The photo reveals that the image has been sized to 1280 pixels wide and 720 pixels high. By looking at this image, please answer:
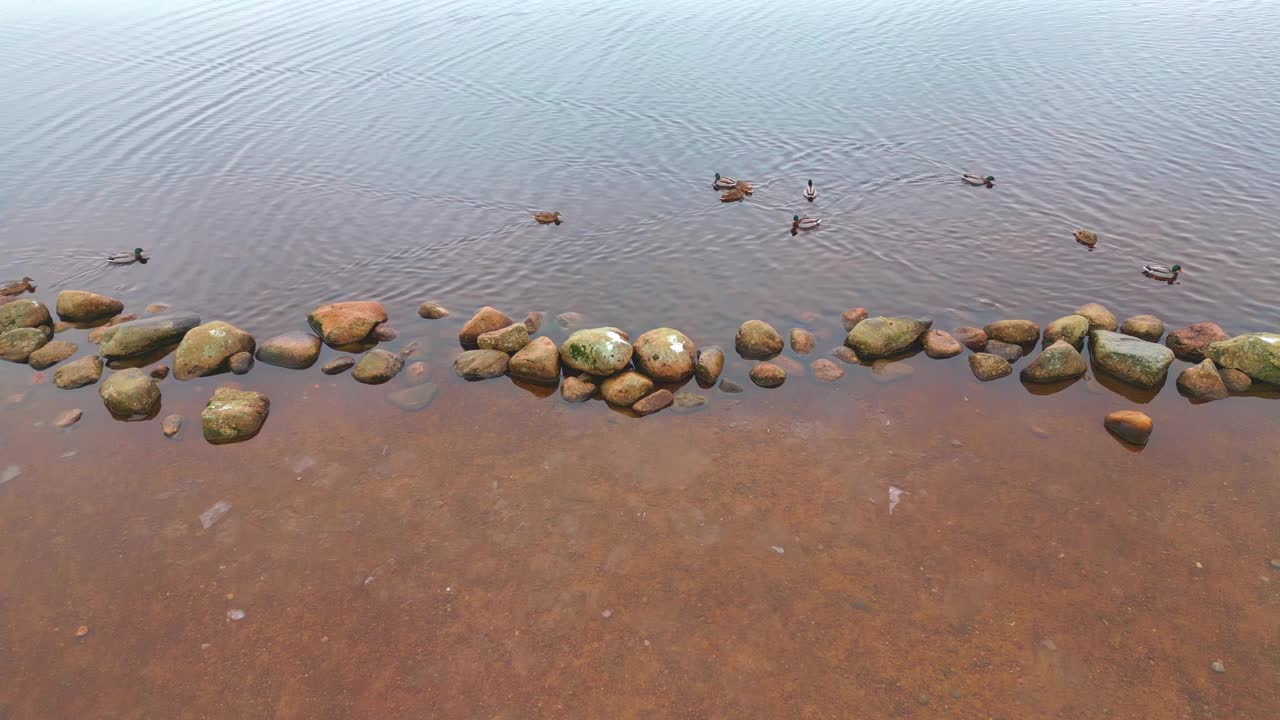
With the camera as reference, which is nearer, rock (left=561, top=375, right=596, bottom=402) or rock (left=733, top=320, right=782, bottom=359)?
rock (left=561, top=375, right=596, bottom=402)

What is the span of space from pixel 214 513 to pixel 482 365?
6324 mm

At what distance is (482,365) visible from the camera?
56.5 ft

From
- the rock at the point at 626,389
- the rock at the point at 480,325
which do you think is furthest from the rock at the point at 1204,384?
the rock at the point at 480,325

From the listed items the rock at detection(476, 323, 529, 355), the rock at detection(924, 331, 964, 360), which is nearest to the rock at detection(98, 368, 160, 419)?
the rock at detection(476, 323, 529, 355)

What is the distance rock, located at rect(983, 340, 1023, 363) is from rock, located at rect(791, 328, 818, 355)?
4.21m

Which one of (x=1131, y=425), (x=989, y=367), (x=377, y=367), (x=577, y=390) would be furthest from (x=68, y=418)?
(x=1131, y=425)

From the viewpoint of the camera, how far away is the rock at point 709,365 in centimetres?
1662

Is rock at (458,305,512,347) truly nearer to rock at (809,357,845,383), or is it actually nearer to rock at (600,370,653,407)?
rock at (600,370,653,407)

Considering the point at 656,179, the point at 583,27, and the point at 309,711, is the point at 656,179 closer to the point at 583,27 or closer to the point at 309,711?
the point at 309,711

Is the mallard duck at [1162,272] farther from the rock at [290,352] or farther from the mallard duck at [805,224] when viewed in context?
the rock at [290,352]

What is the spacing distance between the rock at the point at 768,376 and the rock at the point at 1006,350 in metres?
5.23

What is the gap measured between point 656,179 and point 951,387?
15150 millimetres

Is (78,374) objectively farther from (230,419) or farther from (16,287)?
(16,287)

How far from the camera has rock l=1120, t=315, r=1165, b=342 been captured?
17422 millimetres
